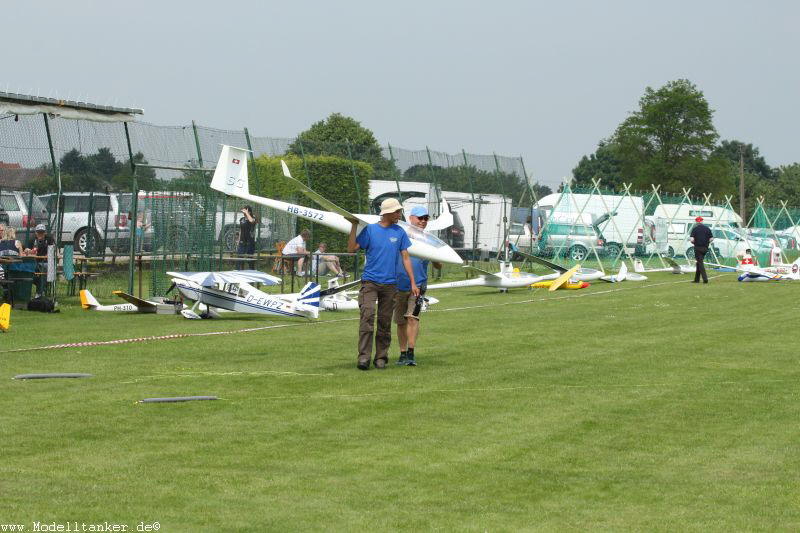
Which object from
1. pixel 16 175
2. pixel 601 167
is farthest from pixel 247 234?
pixel 601 167

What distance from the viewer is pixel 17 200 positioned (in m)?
23.5

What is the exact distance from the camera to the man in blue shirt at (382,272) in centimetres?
1280

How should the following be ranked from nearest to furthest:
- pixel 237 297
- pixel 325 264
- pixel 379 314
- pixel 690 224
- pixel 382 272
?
pixel 382 272 → pixel 379 314 → pixel 237 297 → pixel 325 264 → pixel 690 224

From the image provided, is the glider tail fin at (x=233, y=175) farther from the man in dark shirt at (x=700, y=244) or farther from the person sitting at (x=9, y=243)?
the man in dark shirt at (x=700, y=244)

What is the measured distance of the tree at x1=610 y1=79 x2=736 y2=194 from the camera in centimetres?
9831

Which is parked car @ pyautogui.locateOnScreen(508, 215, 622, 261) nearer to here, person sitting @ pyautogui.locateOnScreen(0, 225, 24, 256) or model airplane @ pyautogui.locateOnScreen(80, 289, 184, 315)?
model airplane @ pyautogui.locateOnScreen(80, 289, 184, 315)

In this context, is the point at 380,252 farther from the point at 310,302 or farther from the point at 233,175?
the point at 233,175

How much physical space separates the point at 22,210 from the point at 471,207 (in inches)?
669

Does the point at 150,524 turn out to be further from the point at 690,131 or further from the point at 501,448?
the point at 690,131

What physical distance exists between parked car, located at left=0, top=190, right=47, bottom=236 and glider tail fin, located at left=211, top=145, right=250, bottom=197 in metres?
4.28

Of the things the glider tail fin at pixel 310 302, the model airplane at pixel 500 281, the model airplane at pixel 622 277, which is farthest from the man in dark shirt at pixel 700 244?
the glider tail fin at pixel 310 302

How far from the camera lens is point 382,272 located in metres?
12.8

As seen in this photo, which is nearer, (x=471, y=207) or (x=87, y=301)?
(x=87, y=301)

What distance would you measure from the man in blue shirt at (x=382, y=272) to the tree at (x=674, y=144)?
86.9 metres
